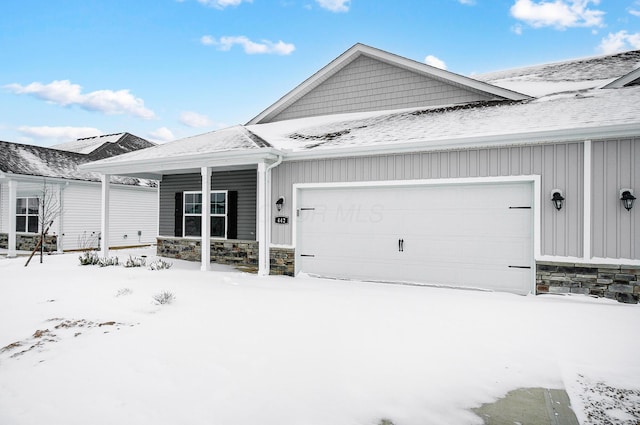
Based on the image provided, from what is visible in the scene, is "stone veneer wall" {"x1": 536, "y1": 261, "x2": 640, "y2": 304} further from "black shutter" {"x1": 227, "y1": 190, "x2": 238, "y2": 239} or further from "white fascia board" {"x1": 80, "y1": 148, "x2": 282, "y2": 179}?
"black shutter" {"x1": 227, "y1": 190, "x2": 238, "y2": 239}

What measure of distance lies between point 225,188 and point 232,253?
2133 millimetres

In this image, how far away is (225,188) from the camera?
1252cm

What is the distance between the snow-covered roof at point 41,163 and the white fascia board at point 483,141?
970cm

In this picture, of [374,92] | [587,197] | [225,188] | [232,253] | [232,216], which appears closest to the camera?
[587,197]

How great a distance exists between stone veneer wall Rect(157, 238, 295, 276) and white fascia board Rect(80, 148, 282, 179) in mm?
2355

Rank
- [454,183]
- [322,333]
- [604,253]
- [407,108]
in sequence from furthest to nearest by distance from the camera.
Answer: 1. [407,108]
2. [454,183]
3. [604,253]
4. [322,333]

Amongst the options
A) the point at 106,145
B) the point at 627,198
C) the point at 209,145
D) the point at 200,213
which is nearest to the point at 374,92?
the point at 209,145

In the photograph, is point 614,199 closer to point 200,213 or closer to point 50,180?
point 200,213

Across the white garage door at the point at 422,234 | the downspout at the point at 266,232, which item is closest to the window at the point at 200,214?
the downspout at the point at 266,232

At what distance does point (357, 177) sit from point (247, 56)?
20.5 metres

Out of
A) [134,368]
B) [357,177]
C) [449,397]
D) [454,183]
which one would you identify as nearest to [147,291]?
[134,368]

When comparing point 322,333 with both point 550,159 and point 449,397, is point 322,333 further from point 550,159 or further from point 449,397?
point 550,159

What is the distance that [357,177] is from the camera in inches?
350

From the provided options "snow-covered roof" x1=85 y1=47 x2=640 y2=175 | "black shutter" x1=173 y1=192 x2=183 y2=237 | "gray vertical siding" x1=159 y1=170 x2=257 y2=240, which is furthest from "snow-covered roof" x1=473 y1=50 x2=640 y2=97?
"black shutter" x1=173 y1=192 x2=183 y2=237
